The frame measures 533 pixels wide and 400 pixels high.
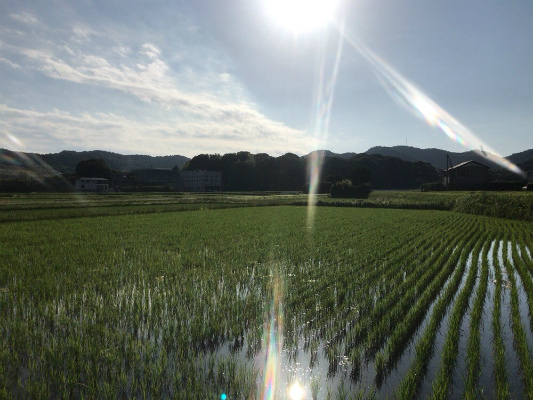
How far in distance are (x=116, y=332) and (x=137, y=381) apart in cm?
122

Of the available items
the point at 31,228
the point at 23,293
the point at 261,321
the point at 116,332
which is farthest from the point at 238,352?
the point at 31,228

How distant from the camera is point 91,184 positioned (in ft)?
220

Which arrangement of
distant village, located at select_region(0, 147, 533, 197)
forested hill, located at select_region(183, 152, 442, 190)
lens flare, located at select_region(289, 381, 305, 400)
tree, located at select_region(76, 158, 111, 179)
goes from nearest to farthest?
1. lens flare, located at select_region(289, 381, 305, 400)
2. distant village, located at select_region(0, 147, 533, 197)
3. tree, located at select_region(76, 158, 111, 179)
4. forested hill, located at select_region(183, 152, 442, 190)

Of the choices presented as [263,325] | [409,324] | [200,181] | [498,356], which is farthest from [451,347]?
[200,181]

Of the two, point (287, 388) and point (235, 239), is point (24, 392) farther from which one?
point (235, 239)

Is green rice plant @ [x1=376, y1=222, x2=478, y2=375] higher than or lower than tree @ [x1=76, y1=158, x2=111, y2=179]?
lower

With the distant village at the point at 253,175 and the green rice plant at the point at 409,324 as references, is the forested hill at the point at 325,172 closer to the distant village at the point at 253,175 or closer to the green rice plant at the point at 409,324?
the distant village at the point at 253,175

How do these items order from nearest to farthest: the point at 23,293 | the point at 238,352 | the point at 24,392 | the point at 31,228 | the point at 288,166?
the point at 24,392 → the point at 238,352 → the point at 23,293 → the point at 31,228 → the point at 288,166

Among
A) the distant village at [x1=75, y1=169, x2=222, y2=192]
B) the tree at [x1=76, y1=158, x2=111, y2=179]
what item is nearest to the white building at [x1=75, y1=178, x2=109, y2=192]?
the tree at [x1=76, y1=158, x2=111, y2=179]

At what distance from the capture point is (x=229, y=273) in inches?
297

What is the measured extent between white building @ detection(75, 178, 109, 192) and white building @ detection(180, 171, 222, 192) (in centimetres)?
2284

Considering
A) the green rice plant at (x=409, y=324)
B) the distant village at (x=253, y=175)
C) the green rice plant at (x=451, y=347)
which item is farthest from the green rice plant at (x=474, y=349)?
the distant village at (x=253, y=175)

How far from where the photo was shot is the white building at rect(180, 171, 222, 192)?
8825 cm

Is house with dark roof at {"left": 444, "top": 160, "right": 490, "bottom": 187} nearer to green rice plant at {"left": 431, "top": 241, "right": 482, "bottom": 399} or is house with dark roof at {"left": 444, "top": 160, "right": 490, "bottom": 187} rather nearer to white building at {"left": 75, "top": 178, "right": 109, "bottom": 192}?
green rice plant at {"left": 431, "top": 241, "right": 482, "bottom": 399}
